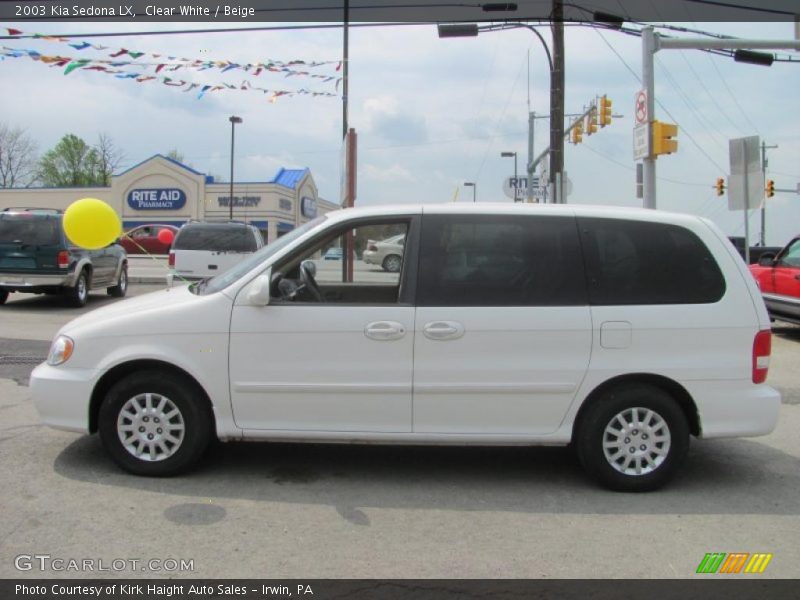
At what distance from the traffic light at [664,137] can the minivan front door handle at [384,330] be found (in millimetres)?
10298

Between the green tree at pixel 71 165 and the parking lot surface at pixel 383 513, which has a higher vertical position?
the green tree at pixel 71 165

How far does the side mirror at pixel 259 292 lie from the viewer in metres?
4.22

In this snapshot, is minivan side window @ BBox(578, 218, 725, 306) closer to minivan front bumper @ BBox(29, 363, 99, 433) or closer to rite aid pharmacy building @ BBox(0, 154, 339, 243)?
minivan front bumper @ BBox(29, 363, 99, 433)

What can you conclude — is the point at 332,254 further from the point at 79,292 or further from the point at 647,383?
the point at 79,292

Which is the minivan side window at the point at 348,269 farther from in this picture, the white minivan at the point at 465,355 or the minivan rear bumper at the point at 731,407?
the minivan rear bumper at the point at 731,407

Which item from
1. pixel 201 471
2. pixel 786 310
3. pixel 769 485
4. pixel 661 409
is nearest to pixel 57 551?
pixel 201 471

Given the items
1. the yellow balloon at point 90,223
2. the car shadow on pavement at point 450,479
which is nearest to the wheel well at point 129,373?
the car shadow on pavement at point 450,479

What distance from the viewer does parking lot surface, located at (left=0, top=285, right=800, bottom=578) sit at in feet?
11.1

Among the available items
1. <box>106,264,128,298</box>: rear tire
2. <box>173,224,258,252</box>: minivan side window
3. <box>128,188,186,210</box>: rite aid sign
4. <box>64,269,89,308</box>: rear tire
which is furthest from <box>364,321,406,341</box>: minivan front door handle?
<box>128,188,186,210</box>: rite aid sign

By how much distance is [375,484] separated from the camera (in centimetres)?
446

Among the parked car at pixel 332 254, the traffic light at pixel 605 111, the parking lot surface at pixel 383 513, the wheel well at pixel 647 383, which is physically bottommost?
the parking lot surface at pixel 383 513

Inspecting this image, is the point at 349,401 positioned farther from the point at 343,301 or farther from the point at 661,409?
the point at 661,409
